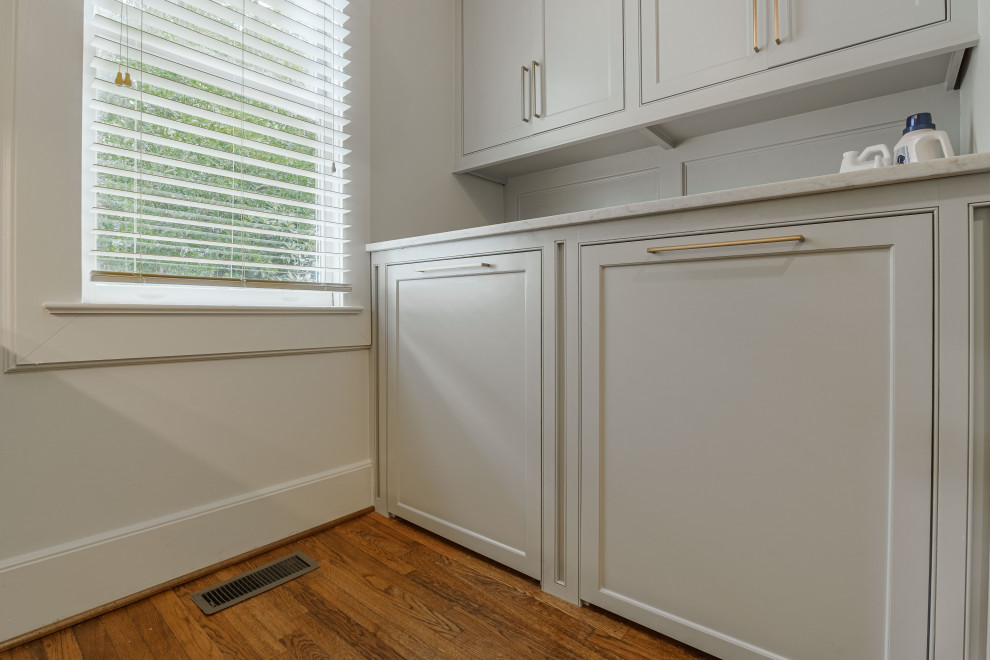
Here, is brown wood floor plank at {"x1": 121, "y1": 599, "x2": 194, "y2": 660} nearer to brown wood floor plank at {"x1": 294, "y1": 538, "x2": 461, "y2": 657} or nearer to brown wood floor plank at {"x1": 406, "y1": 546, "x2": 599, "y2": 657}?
brown wood floor plank at {"x1": 294, "y1": 538, "x2": 461, "y2": 657}

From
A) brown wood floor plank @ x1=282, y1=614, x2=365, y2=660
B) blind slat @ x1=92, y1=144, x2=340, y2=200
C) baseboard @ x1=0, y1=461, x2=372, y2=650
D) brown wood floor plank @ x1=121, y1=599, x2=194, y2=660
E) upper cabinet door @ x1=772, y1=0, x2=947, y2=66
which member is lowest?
brown wood floor plank @ x1=121, y1=599, x2=194, y2=660

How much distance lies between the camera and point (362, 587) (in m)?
1.34

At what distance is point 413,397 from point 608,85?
4.00ft

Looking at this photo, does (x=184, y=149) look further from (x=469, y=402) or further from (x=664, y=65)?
(x=664, y=65)

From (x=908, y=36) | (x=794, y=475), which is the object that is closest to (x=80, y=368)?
(x=794, y=475)

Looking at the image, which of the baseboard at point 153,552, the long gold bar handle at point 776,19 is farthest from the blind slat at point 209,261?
the long gold bar handle at point 776,19

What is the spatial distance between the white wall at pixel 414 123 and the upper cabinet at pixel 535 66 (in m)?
0.09

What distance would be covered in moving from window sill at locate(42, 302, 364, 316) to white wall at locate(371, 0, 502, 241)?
1.33 ft

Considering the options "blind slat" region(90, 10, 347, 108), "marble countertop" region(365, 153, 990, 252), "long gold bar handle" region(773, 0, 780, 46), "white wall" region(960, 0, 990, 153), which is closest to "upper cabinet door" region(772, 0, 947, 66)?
"long gold bar handle" region(773, 0, 780, 46)

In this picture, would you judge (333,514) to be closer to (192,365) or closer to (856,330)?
Result: (192,365)

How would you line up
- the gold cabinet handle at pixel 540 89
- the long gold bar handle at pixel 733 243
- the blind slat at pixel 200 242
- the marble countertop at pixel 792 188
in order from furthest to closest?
the gold cabinet handle at pixel 540 89 < the blind slat at pixel 200 242 < the long gold bar handle at pixel 733 243 < the marble countertop at pixel 792 188

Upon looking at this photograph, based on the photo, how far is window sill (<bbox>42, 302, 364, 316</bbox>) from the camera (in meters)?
1.20

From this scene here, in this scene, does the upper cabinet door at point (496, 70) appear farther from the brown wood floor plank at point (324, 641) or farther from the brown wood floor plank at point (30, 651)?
the brown wood floor plank at point (30, 651)

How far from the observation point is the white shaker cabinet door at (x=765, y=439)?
2.77 ft
